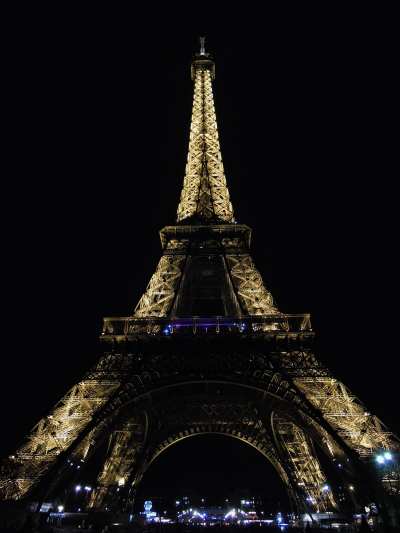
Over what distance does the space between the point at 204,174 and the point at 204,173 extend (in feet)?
0.38

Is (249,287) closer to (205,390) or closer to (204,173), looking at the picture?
(205,390)

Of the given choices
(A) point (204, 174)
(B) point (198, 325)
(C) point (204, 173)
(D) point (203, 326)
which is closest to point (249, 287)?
(D) point (203, 326)

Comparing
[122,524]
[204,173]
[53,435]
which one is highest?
[204,173]

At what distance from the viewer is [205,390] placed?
28.1 meters

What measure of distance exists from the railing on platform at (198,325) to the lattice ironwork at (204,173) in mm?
11265

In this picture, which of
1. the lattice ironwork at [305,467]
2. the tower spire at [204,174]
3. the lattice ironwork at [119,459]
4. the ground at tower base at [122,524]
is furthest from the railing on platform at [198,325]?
the lattice ironwork at [305,467]

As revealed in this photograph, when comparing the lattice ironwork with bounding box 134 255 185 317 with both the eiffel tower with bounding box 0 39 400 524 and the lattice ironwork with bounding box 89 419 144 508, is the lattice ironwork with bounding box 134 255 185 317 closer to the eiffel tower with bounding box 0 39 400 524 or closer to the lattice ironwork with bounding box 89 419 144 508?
the eiffel tower with bounding box 0 39 400 524

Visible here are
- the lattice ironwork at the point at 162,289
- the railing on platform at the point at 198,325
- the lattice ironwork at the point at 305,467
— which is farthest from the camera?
the lattice ironwork at the point at 305,467

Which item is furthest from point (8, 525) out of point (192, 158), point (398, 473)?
point (192, 158)

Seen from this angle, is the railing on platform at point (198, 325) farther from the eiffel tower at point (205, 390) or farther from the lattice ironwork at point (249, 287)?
the lattice ironwork at point (249, 287)

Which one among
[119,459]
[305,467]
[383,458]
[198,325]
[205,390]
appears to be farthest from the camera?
[305,467]

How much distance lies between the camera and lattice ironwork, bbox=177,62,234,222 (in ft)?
112

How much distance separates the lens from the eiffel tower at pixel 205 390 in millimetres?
17516

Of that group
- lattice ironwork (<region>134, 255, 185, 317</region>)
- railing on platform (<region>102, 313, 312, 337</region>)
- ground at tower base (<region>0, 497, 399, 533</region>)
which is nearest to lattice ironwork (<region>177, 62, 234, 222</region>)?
lattice ironwork (<region>134, 255, 185, 317</region>)
